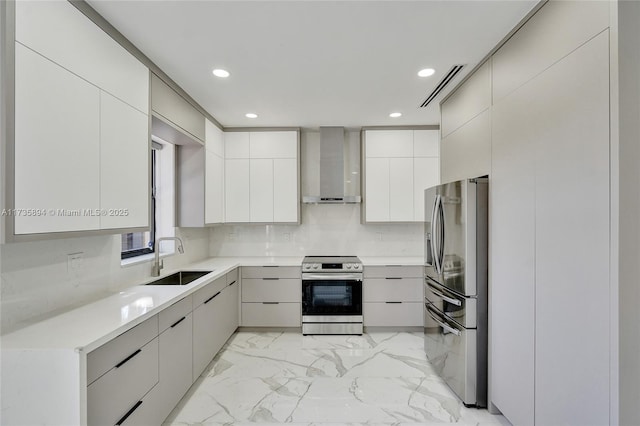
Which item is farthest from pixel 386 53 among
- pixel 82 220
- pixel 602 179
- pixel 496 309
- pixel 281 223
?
pixel 281 223

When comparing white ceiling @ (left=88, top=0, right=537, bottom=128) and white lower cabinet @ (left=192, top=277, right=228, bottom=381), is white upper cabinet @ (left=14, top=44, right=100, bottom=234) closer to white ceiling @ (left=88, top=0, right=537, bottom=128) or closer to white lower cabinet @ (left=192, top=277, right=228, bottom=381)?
white ceiling @ (left=88, top=0, right=537, bottom=128)

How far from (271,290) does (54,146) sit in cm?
254

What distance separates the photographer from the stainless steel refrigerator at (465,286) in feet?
6.71

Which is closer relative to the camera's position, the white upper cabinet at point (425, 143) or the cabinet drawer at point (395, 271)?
the cabinet drawer at point (395, 271)

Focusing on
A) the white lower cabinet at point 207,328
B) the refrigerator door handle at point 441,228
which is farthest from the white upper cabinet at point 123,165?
the refrigerator door handle at point 441,228

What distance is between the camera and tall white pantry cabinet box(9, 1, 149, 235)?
3.99 feet

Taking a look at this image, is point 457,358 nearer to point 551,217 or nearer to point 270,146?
point 551,217

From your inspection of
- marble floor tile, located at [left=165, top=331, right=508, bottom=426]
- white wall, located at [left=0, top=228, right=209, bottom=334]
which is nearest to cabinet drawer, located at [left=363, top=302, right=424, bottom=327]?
marble floor tile, located at [left=165, top=331, right=508, bottom=426]

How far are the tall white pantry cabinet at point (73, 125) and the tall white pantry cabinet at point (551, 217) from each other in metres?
2.42

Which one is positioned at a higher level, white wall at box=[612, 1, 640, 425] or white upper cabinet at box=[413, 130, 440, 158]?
white upper cabinet at box=[413, 130, 440, 158]

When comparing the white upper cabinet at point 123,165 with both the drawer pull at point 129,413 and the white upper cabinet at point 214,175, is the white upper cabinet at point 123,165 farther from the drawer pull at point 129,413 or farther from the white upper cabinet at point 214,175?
the white upper cabinet at point 214,175

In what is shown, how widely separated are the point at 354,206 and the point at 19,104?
335 cm

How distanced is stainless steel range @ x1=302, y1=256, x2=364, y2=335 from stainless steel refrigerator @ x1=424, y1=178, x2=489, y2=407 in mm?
1200

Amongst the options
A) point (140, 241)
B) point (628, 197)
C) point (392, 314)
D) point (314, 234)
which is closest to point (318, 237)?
point (314, 234)
